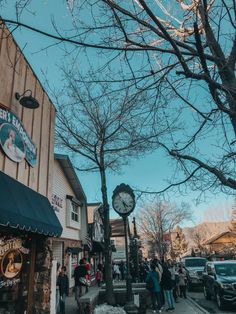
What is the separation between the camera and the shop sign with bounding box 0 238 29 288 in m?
6.71

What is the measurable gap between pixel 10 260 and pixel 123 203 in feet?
13.8

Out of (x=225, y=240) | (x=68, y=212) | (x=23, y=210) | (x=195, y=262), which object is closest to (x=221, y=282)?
(x=68, y=212)

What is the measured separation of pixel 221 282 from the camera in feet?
45.2

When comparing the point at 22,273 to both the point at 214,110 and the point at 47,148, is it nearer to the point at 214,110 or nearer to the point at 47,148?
the point at 47,148

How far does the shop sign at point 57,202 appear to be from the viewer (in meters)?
16.6

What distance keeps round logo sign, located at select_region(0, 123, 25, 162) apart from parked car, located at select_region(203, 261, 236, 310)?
10.3m

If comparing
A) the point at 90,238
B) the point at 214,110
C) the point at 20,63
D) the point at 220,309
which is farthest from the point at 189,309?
the point at 90,238

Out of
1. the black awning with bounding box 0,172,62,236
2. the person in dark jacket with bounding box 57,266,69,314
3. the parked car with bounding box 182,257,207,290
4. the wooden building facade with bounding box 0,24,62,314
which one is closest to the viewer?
the black awning with bounding box 0,172,62,236

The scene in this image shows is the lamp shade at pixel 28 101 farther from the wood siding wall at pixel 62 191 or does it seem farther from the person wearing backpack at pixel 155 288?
the wood siding wall at pixel 62 191

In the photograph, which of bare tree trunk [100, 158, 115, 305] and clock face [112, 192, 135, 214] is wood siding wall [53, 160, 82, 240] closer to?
bare tree trunk [100, 158, 115, 305]

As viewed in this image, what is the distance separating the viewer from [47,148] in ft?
29.9

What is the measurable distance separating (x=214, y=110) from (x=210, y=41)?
1.17 metres

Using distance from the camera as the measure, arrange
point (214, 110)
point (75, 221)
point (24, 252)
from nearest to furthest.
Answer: point (214, 110) < point (24, 252) < point (75, 221)

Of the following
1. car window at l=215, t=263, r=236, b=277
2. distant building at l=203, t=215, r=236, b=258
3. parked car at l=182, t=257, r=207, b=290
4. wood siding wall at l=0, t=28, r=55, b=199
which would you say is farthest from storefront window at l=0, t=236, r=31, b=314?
distant building at l=203, t=215, r=236, b=258
